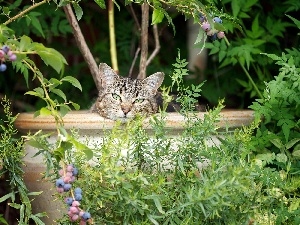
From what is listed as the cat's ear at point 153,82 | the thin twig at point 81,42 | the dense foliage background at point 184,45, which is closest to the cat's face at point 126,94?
the cat's ear at point 153,82

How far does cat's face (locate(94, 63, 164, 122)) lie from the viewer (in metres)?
3.27

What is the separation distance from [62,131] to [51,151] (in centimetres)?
15

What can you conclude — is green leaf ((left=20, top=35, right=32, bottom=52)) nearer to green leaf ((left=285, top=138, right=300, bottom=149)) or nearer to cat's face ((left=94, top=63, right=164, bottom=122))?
cat's face ((left=94, top=63, right=164, bottom=122))

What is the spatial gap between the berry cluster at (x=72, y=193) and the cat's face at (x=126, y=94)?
1053 mm

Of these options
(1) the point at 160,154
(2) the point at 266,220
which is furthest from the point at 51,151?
(2) the point at 266,220

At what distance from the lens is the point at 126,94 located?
3.30 meters

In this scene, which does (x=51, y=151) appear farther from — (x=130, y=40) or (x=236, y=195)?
(x=130, y=40)

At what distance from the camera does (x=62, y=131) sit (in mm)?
2184

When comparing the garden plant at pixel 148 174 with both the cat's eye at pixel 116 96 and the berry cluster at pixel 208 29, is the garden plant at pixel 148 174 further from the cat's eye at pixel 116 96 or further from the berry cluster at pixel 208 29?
the cat's eye at pixel 116 96

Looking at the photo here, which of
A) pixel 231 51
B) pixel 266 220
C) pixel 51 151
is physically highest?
pixel 231 51

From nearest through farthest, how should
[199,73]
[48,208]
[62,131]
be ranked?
[62,131], [48,208], [199,73]

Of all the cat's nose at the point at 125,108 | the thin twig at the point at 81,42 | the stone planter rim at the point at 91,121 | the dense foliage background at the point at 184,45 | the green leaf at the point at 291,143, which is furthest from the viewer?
the dense foliage background at the point at 184,45

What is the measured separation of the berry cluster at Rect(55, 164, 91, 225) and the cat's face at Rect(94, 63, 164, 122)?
1.05m

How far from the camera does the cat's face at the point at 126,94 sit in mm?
3266
